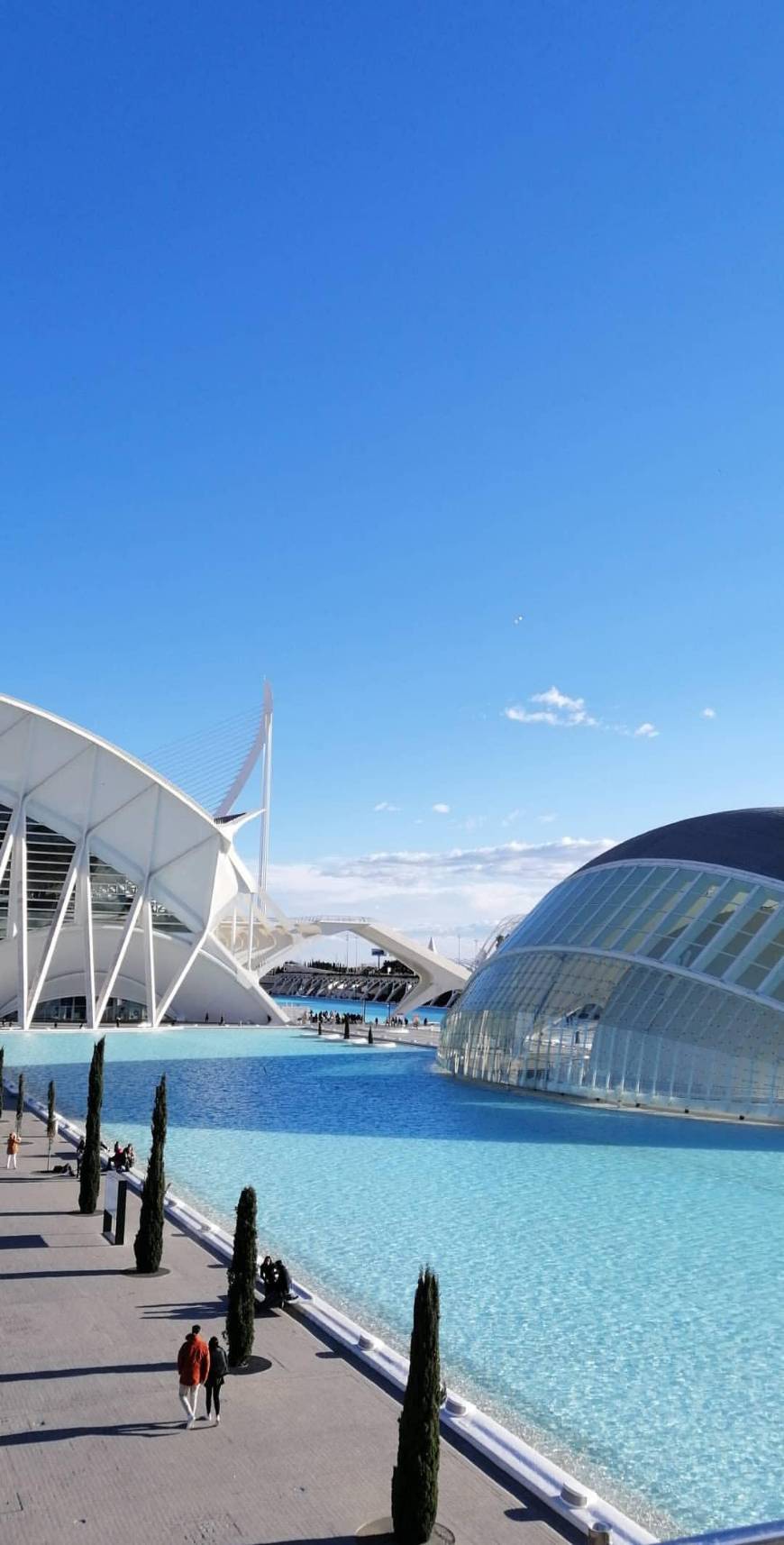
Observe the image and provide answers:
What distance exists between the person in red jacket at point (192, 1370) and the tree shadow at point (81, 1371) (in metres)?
1.33

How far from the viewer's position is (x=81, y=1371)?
39.4 feet

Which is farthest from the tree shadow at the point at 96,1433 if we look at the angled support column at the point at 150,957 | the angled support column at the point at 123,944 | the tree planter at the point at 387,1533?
the angled support column at the point at 150,957

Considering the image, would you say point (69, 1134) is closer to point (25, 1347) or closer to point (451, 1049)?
point (25, 1347)

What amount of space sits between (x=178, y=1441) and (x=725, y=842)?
3227 centimetres

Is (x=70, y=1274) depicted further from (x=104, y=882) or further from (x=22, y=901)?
(x=104, y=882)

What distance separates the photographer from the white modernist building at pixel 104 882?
58500 mm

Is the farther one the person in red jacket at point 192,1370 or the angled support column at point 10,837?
the angled support column at point 10,837

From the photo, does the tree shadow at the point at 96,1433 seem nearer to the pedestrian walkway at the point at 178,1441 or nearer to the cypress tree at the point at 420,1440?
the pedestrian walkway at the point at 178,1441

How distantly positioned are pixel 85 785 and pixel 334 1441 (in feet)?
172

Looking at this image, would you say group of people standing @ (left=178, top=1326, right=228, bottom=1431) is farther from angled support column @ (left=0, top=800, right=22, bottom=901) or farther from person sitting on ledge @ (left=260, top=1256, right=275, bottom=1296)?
angled support column @ (left=0, top=800, right=22, bottom=901)

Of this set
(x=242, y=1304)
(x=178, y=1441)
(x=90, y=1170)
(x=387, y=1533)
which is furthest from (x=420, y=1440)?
(x=90, y=1170)

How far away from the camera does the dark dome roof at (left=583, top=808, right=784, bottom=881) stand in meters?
37.9

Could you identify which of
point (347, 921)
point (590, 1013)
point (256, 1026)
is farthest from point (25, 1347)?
point (347, 921)

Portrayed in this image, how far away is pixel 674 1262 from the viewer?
659 inches
